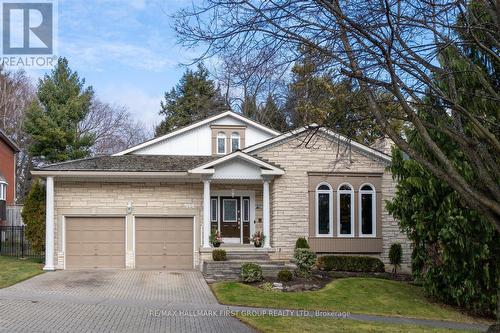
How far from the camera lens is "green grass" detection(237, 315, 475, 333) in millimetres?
11688

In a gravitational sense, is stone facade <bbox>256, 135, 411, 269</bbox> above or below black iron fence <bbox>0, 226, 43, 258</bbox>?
above

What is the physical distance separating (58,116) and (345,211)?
22.3 metres

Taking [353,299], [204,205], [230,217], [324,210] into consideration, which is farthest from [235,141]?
[353,299]

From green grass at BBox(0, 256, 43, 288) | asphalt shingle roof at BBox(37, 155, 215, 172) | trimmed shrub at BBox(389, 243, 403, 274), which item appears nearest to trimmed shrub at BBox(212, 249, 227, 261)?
asphalt shingle roof at BBox(37, 155, 215, 172)

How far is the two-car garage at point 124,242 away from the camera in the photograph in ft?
72.4

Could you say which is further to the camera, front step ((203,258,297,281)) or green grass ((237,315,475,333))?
front step ((203,258,297,281))

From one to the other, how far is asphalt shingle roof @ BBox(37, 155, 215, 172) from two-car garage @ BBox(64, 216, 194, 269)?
6.69ft

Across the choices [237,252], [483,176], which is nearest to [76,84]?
[237,252]

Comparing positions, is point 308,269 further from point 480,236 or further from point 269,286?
point 480,236

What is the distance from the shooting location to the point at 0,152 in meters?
36.4

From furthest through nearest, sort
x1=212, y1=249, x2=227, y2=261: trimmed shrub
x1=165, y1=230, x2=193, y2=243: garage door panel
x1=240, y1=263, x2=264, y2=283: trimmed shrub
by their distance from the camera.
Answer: x1=165, y1=230, x2=193, y2=243: garage door panel, x1=212, y1=249, x2=227, y2=261: trimmed shrub, x1=240, y1=263, x2=264, y2=283: trimmed shrub

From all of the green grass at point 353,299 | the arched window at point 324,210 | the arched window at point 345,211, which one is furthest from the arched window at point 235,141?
the green grass at point 353,299

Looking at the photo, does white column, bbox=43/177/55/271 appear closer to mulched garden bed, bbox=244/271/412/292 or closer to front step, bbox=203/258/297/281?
front step, bbox=203/258/297/281

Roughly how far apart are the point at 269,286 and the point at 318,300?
1967mm
